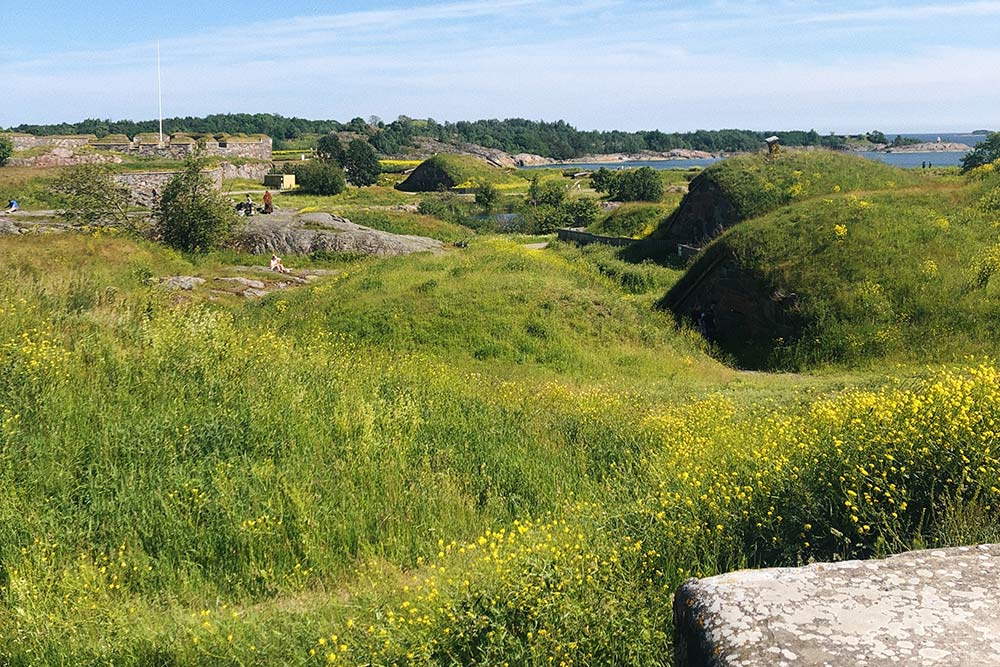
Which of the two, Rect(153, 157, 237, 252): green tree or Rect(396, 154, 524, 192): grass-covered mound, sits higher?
Rect(396, 154, 524, 192): grass-covered mound

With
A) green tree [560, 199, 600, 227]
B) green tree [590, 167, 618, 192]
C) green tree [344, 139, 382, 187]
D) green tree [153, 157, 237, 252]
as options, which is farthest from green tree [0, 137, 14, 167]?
green tree [590, 167, 618, 192]

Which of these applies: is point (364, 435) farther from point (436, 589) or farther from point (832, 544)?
point (832, 544)

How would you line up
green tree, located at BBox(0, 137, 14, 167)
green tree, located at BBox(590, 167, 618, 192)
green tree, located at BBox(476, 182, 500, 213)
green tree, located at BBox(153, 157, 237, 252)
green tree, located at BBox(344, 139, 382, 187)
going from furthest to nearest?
green tree, located at BBox(344, 139, 382, 187) < green tree, located at BBox(590, 167, 618, 192) < green tree, located at BBox(476, 182, 500, 213) < green tree, located at BBox(0, 137, 14, 167) < green tree, located at BBox(153, 157, 237, 252)

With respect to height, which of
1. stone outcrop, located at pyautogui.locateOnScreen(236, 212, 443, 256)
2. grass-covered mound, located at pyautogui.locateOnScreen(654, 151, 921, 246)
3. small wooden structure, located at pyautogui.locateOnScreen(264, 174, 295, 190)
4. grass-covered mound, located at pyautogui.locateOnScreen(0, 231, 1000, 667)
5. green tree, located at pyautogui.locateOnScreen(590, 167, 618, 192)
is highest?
green tree, located at pyautogui.locateOnScreen(590, 167, 618, 192)

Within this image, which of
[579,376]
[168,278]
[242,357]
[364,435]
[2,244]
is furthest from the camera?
[168,278]

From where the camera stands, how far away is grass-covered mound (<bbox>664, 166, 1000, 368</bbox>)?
14.9 metres

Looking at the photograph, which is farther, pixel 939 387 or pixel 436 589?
pixel 939 387

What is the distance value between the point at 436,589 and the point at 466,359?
10.1 metres

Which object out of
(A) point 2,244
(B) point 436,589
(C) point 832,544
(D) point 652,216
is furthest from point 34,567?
(D) point 652,216

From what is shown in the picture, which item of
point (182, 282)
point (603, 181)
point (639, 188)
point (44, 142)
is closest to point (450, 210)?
point (639, 188)

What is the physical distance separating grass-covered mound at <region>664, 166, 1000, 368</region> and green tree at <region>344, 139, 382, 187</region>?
7362 cm

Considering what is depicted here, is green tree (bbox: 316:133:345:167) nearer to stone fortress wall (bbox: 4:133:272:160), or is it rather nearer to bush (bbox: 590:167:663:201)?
stone fortress wall (bbox: 4:133:272:160)

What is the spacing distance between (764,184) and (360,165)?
68.8 metres

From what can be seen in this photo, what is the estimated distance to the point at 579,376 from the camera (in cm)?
1377
